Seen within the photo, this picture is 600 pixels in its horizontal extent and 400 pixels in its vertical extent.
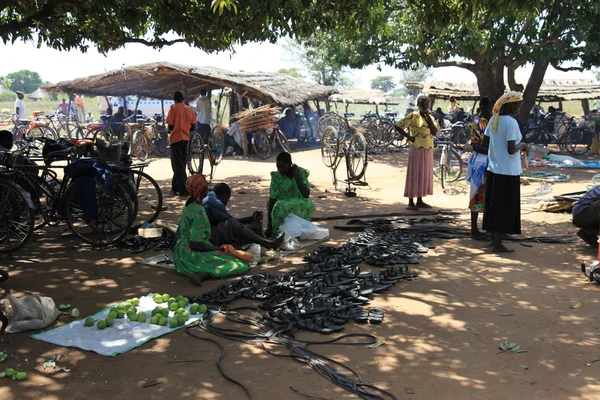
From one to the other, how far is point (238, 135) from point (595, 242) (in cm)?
1367

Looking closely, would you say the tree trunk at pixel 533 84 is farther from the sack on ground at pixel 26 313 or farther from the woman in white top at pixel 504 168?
the sack on ground at pixel 26 313

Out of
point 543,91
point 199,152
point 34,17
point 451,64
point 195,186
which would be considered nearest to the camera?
point 195,186

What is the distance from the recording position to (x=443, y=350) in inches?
155

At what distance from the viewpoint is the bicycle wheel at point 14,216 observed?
625 centimetres

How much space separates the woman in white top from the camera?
239 inches

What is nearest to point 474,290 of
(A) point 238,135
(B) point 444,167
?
(B) point 444,167

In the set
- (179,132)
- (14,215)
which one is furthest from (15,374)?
(179,132)

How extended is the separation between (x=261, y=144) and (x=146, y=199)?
861cm

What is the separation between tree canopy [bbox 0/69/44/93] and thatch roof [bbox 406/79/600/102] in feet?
176

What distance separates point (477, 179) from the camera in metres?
7.01

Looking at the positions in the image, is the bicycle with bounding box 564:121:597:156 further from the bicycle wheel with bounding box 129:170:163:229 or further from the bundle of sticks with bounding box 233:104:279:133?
the bicycle wheel with bounding box 129:170:163:229

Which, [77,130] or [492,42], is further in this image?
[77,130]

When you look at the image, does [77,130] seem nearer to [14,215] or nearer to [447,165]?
[447,165]

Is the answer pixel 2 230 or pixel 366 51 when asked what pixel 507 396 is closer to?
pixel 2 230
